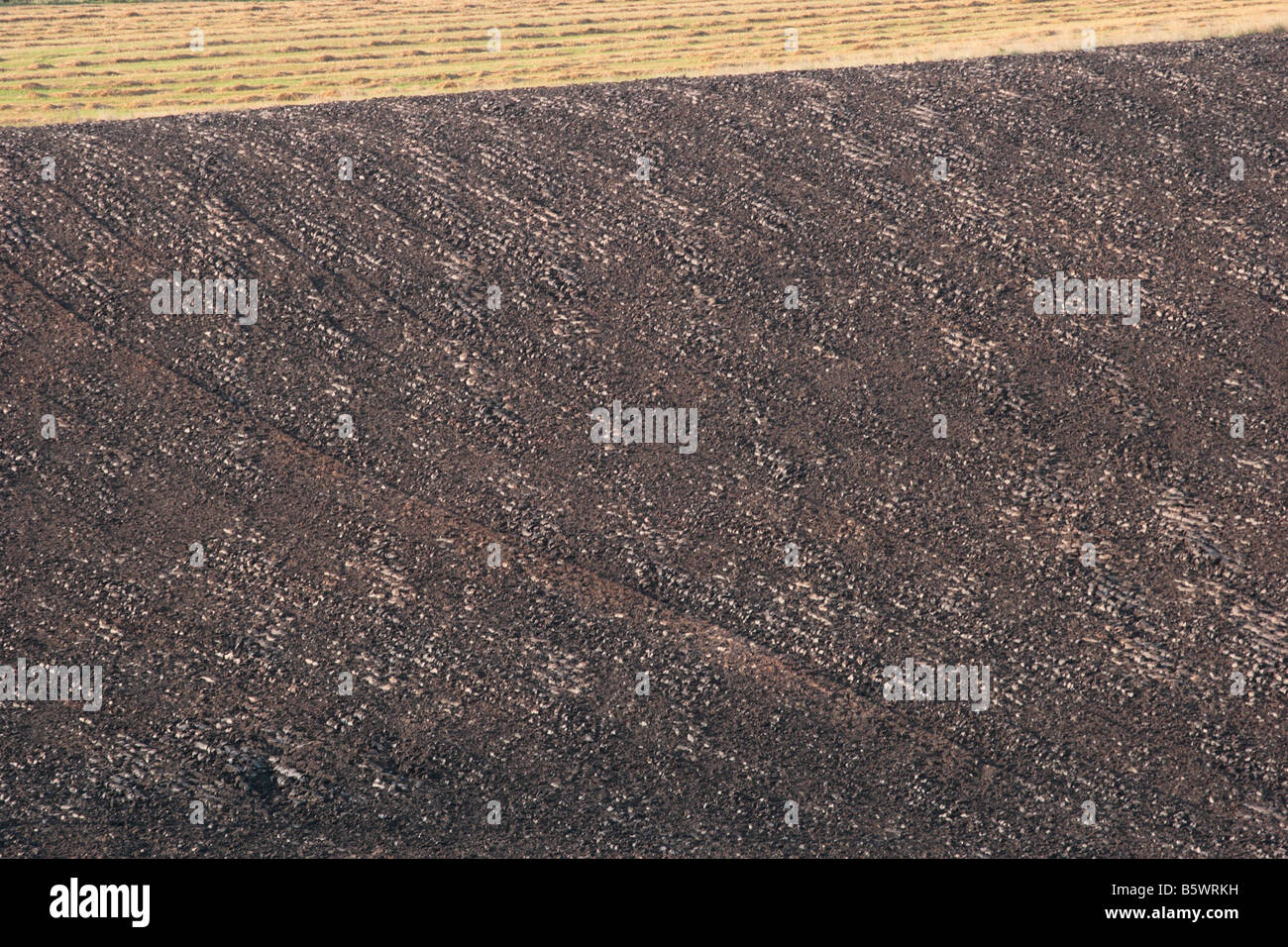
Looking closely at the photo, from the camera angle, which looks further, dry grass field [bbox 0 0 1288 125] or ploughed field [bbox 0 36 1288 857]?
dry grass field [bbox 0 0 1288 125]

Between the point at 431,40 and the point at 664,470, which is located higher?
the point at 431,40

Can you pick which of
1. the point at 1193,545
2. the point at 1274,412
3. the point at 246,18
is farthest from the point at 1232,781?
the point at 246,18

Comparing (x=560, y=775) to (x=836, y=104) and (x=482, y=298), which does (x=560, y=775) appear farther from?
(x=836, y=104)

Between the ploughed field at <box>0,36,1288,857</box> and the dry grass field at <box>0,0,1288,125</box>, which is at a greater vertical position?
the dry grass field at <box>0,0,1288,125</box>

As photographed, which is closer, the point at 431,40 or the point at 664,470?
the point at 664,470

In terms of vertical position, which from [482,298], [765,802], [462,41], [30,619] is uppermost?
[462,41]
